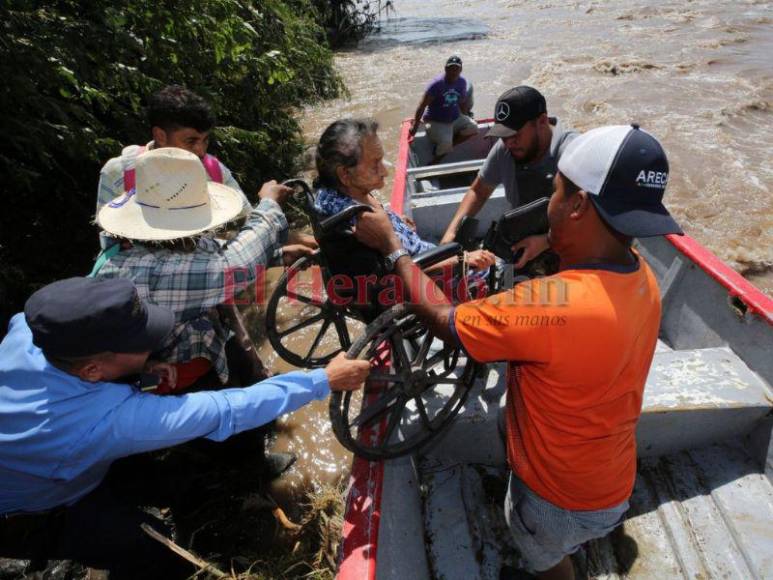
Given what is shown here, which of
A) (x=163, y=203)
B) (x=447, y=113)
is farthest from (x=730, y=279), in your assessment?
(x=447, y=113)

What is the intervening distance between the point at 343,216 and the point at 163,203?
28.2 inches

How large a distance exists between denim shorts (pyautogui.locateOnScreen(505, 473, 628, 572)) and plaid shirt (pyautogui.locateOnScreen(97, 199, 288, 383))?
134 cm

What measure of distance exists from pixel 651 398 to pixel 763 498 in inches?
26.8

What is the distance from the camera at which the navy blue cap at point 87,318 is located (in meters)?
1.37

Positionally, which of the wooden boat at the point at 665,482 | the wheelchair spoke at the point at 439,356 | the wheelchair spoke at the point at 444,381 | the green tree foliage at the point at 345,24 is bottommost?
the wooden boat at the point at 665,482

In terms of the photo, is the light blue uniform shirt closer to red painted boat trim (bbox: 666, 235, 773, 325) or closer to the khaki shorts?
red painted boat trim (bbox: 666, 235, 773, 325)

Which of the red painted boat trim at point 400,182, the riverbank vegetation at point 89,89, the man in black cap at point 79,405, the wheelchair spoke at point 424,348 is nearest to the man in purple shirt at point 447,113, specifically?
the red painted boat trim at point 400,182

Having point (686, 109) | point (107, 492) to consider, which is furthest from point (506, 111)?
point (686, 109)

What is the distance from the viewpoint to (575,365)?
1.25 metres

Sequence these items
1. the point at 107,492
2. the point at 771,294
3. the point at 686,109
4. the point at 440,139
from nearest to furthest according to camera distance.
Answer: the point at 107,492
the point at 771,294
the point at 440,139
the point at 686,109

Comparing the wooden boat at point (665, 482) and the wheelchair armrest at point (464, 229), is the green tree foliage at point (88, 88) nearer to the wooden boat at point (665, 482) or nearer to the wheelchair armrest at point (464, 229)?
the wheelchair armrest at point (464, 229)

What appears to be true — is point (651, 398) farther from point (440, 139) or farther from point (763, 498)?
point (440, 139)

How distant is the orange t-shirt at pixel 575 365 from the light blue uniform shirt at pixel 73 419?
85 cm

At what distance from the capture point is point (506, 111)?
2.71 metres
